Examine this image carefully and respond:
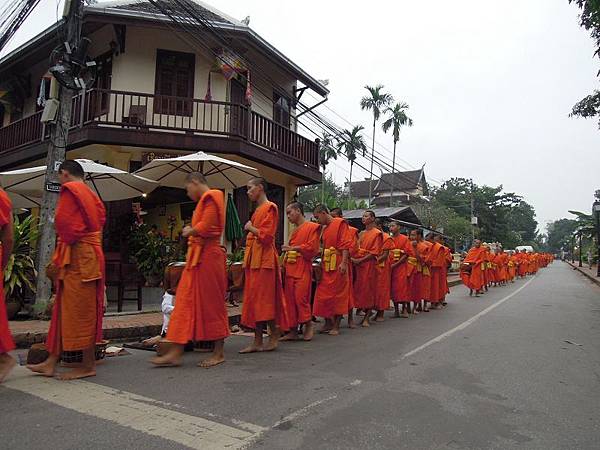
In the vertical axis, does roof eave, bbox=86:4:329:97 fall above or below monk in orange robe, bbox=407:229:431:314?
above

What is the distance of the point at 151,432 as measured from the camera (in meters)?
2.93

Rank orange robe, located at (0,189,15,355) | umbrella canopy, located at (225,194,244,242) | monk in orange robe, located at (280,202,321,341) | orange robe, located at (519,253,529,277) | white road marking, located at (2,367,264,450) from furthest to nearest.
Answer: orange robe, located at (519,253,529,277)
umbrella canopy, located at (225,194,244,242)
monk in orange robe, located at (280,202,321,341)
orange robe, located at (0,189,15,355)
white road marking, located at (2,367,264,450)

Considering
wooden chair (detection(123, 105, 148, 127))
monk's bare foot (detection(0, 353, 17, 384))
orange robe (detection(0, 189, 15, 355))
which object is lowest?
monk's bare foot (detection(0, 353, 17, 384))

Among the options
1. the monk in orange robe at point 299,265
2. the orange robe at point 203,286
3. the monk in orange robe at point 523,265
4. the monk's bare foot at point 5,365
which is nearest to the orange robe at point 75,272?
the monk's bare foot at point 5,365

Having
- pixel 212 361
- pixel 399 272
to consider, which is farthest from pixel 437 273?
pixel 212 361

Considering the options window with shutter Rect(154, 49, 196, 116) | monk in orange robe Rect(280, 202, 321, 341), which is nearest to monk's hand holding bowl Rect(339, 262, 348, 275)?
monk in orange robe Rect(280, 202, 321, 341)

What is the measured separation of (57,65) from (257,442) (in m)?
6.56

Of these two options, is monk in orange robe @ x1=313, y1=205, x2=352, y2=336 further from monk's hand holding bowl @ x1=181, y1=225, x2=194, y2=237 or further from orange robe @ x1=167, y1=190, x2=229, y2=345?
monk's hand holding bowl @ x1=181, y1=225, x2=194, y2=237

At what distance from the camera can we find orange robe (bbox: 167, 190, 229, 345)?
175 inches

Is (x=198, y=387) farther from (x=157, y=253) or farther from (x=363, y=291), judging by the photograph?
(x=157, y=253)

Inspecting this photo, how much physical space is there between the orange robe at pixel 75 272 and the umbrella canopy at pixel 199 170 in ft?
17.4

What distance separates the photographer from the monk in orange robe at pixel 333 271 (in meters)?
6.72

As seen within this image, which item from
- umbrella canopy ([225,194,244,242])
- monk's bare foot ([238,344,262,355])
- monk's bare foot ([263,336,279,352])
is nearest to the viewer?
monk's bare foot ([238,344,262,355])

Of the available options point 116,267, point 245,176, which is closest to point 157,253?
point 116,267
